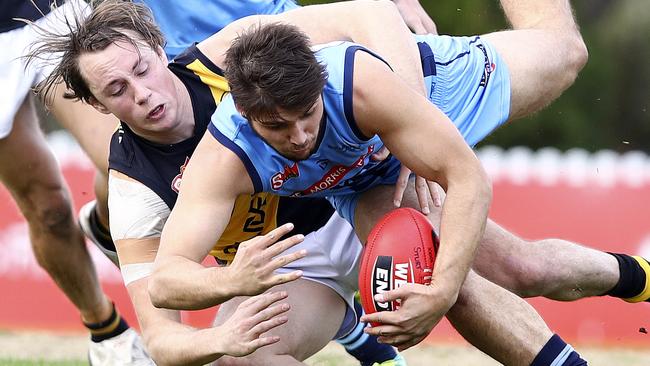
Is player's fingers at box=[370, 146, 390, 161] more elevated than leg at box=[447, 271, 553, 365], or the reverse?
player's fingers at box=[370, 146, 390, 161]

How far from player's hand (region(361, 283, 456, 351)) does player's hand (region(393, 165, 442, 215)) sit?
484mm

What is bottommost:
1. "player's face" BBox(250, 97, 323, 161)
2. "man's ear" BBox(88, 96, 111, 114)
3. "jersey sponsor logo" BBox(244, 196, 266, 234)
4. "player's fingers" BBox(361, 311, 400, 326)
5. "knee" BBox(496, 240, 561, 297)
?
"knee" BBox(496, 240, 561, 297)

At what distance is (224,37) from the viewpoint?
4395 mm

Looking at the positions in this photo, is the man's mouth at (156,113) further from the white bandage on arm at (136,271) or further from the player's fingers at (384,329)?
the player's fingers at (384,329)

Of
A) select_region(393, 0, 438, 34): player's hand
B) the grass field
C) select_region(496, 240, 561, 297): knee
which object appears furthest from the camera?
the grass field

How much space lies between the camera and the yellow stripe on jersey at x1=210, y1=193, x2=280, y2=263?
175 inches

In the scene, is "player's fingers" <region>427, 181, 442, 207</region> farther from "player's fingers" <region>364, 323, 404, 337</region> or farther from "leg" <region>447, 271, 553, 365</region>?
"player's fingers" <region>364, 323, 404, 337</region>

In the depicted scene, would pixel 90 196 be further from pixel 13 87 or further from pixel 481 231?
pixel 481 231

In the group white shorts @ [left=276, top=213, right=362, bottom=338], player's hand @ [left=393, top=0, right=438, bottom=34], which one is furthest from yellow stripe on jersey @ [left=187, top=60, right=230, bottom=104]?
player's hand @ [left=393, top=0, right=438, bottom=34]

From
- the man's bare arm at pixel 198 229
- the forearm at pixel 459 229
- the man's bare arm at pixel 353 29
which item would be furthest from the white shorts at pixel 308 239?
the forearm at pixel 459 229

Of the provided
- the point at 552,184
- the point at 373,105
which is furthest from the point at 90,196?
the point at 373,105

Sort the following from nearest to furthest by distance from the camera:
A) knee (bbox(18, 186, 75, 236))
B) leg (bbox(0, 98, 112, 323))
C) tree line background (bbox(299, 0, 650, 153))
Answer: leg (bbox(0, 98, 112, 323)), knee (bbox(18, 186, 75, 236)), tree line background (bbox(299, 0, 650, 153))

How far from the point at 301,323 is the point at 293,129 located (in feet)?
3.56

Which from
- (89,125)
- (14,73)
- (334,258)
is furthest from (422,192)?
(14,73)
